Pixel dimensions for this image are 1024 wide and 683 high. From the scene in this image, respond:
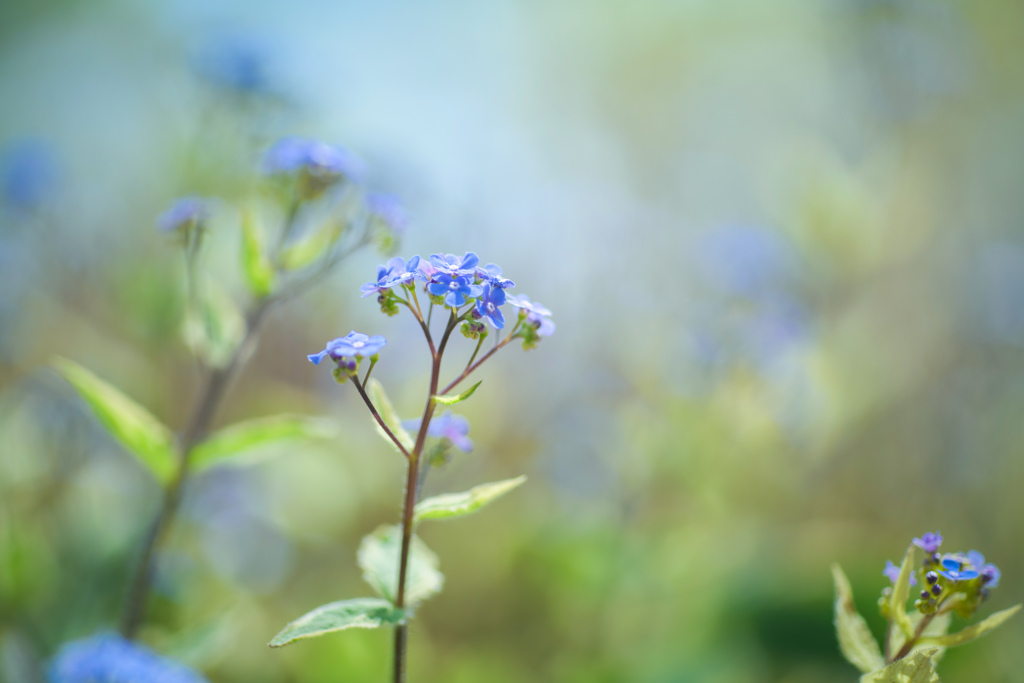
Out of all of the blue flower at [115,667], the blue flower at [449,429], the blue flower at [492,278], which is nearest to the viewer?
the blue flower at [492,278]

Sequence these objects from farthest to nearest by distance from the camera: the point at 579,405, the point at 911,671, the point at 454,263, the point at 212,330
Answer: the point at 579,405, the point at 212,330, the point at 454,263, the point at 911,671

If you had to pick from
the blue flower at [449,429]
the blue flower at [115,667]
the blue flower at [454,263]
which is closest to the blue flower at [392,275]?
the blue flower at [454,263]

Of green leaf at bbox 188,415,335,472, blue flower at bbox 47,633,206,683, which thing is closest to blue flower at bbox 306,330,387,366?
green leaf at bbox 188,415,335,472

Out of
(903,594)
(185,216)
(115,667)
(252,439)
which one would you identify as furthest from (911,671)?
(185,216)

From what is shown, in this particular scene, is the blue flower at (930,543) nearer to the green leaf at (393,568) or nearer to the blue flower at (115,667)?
the green leaf at (393,568)

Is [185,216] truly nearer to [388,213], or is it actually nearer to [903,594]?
[388,213]

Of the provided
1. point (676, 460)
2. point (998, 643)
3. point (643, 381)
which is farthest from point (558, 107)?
point (998, 643)
